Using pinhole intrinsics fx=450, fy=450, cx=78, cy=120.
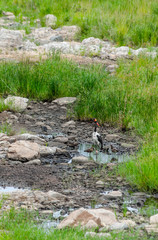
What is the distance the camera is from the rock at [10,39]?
1467 cm

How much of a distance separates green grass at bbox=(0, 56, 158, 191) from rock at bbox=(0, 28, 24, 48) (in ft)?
11.4

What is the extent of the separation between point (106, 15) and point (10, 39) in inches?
180

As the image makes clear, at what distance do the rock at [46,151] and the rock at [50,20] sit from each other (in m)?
12.7

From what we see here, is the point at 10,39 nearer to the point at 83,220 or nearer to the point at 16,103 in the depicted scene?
the point at 16,103

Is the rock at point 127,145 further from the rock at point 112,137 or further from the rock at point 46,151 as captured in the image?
the rock at point 46,151

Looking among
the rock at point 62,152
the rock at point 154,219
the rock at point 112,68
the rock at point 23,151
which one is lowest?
the rock at point 112,68

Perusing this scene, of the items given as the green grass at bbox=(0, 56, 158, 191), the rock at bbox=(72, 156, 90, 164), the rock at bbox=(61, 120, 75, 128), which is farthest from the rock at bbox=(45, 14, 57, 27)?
the rock at bbox=(72, 156, 90, 164)

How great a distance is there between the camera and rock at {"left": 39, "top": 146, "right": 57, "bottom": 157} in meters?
6.95

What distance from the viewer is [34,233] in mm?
3939

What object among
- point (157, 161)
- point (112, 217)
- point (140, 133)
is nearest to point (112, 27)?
point (140, 133)

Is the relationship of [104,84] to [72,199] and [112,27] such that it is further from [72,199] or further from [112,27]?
[112,27]

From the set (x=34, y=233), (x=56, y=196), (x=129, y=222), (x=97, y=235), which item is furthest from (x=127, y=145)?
(x=34, y=233)

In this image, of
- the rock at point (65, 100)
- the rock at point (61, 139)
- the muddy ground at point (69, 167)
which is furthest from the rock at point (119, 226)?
the rock at point (65, 100)

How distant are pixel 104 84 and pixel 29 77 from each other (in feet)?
5.56
